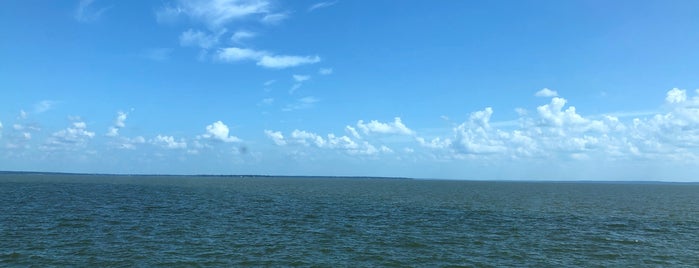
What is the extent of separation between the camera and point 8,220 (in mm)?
57375

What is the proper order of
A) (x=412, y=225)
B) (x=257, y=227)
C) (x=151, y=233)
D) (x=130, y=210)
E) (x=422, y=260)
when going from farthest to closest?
(x=130, y=210)
(x=412, y=225)
(x=257, y=227)
(x=151, y=233)
(x=422, y=260)

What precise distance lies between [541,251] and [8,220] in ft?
200

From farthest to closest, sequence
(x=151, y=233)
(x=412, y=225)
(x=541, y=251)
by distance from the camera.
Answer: (x=412, y=225)
(x=151, y=233)
(x=541, y=251)

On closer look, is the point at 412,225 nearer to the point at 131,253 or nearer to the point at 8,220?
the point at 131,253

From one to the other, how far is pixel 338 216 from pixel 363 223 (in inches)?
350

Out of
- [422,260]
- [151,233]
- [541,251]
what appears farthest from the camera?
[151,233]

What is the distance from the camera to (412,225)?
196 ft

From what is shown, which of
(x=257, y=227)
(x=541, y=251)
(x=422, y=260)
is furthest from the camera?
(x=257, y=227)

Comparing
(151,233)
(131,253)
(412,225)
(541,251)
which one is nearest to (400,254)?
(541,251)

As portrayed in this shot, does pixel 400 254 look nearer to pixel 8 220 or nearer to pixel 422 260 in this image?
pixel 422 260

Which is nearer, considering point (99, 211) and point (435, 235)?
point (435, 235)

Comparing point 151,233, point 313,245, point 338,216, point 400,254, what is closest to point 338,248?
point 313,245

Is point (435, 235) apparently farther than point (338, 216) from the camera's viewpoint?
No

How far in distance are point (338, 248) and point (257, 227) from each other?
52.9 ft
